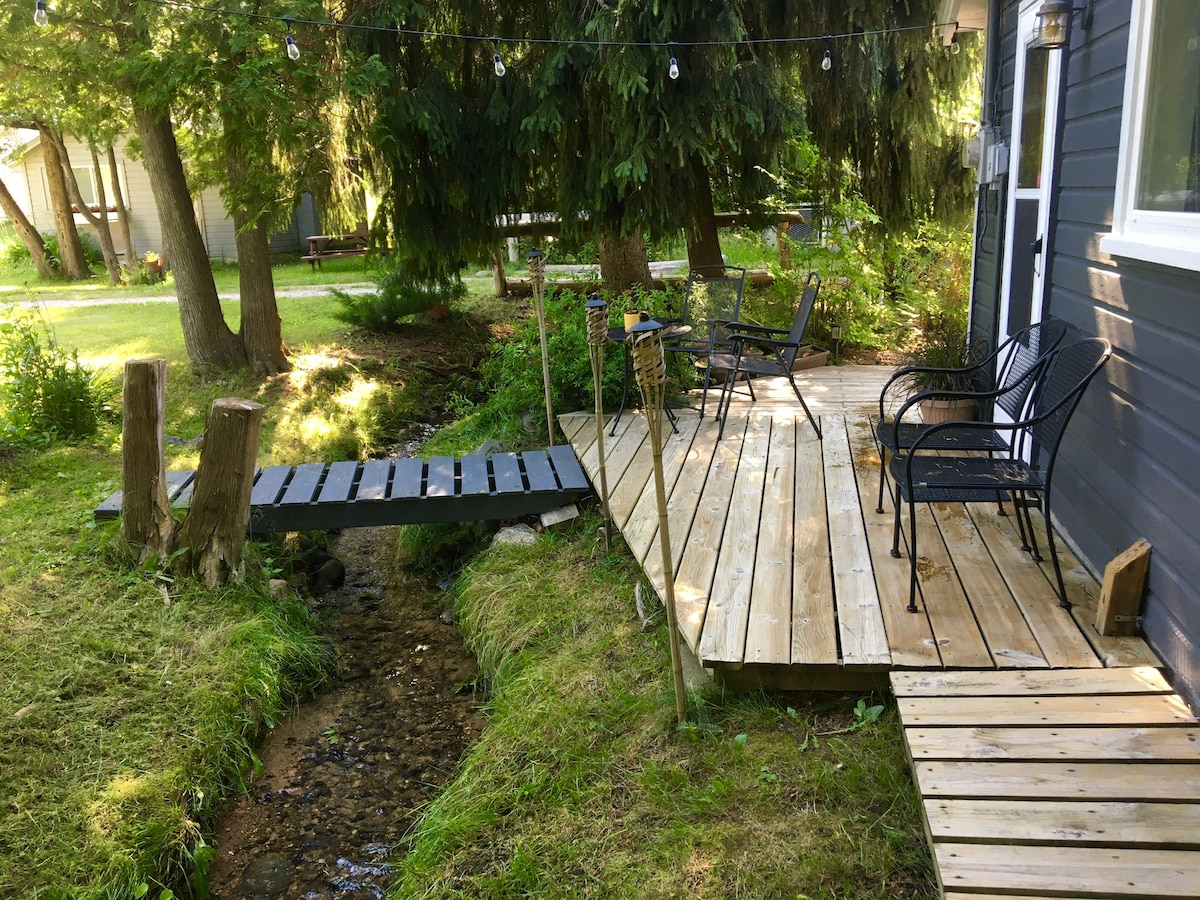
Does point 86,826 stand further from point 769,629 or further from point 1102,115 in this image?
point 1102,115

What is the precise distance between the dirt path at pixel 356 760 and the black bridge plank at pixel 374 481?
22.9 inches

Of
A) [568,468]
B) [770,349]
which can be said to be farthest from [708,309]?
[568,468]

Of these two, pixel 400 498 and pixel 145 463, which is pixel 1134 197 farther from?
pixel 145 463

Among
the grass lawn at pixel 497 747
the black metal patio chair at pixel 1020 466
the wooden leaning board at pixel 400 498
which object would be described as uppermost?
the black metal patio chair at pixel 1020 466

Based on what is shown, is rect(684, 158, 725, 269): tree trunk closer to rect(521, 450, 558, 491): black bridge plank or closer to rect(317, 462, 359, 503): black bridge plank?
rect(521, 450, 558, 491): black bridge plank

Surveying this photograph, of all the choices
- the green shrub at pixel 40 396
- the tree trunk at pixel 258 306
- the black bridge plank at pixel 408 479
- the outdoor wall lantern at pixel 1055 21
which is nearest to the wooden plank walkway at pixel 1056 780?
the outdoor wall lantern at pixel 1055 21

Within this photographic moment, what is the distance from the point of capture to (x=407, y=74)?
731cm

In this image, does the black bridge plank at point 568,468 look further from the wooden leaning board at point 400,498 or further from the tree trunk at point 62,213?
the tree trunk at point 62,213

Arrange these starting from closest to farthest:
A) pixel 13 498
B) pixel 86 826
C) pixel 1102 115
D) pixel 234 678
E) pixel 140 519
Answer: pixel 86 826 < pixel 1102 115 < pixel 234 678 < pixel 140 519 < pixel 13 498

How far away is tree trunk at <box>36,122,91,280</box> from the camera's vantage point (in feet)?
45.9

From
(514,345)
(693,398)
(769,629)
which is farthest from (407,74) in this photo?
(769,629)

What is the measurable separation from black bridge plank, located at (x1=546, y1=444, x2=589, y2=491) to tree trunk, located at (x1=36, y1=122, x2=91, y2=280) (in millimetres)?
12073

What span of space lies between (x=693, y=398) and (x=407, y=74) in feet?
11.6

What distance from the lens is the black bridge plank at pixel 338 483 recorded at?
15.7 feet
